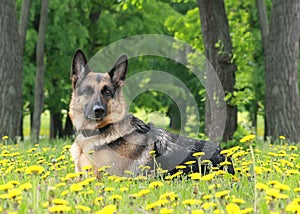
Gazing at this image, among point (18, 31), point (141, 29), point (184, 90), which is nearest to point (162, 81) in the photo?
point (184, 90)

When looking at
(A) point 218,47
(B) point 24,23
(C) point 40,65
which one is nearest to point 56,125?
(C) point 40,65

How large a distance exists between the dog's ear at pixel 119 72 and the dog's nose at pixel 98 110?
0.48m

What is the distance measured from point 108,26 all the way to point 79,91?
13.7 meters

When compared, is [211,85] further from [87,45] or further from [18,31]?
[87,45]

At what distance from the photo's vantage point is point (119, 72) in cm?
618

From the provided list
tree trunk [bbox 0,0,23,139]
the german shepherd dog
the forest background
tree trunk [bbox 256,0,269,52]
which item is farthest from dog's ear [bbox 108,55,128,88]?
tree trunk [bbox 256,0,269,52]

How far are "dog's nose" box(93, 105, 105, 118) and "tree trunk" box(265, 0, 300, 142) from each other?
6.13 meters

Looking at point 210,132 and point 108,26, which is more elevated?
point 108,26

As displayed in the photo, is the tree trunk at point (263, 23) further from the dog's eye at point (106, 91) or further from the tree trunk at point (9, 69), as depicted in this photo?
the dog's eye at point (106, 91)

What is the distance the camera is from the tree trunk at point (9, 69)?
1095 cm

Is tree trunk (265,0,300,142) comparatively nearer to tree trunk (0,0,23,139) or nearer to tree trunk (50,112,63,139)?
tree trunk (0,0,23,139)

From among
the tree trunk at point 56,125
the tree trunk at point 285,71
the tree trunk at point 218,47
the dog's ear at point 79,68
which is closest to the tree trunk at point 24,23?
the tree trunk at point 218,47

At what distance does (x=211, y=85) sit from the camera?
34.1 ft

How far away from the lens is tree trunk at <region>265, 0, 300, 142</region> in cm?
1082
